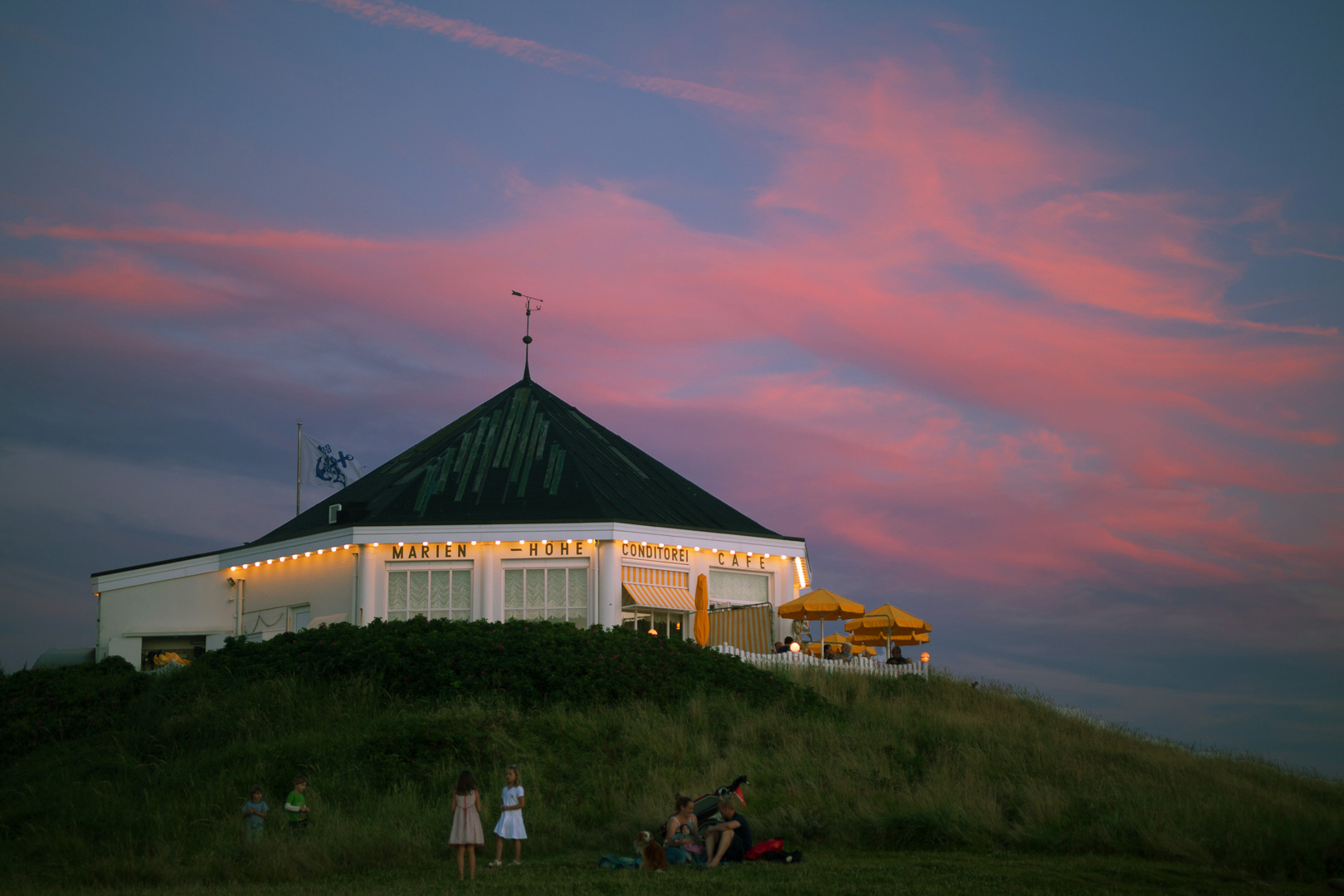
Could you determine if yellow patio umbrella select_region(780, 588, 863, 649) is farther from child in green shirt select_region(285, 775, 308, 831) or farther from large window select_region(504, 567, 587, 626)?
child in green shirt select_region(285, 775, 308, 831)

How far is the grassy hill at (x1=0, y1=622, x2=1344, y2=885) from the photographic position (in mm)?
16953

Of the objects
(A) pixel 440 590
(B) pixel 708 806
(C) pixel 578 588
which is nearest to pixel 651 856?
(B) pixel 708 806

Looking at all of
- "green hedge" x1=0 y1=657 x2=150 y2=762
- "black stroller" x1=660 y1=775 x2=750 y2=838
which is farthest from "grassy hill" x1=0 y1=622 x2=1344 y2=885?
"black stroller" x1=660 y1=775 x2=750 y2=838

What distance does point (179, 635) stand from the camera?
3438cm

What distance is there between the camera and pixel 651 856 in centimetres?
1599

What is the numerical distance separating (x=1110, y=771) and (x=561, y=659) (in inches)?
423

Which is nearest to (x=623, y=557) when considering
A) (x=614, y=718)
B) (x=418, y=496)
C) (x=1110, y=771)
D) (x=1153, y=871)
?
(x=418, y=496)

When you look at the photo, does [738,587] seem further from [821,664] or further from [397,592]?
[397,592]

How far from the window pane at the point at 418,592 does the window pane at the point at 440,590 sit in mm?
110

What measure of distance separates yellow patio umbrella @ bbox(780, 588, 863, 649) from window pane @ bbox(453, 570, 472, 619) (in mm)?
8283

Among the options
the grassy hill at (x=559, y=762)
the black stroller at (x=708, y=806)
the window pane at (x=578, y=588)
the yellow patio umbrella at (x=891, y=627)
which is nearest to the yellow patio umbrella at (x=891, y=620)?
the yellow patio umbrella at (x=891, y=627)

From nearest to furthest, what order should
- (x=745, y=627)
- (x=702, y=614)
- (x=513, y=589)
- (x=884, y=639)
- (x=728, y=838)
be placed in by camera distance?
(x=728, y=838) → (x=702, y=614) → (x=513, y=589) → (x=745, y=627) → (x=884, y=639)

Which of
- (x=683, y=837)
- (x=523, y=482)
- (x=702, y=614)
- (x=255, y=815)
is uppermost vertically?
(x=523, y=482)

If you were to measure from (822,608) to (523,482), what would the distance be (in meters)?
9.33
